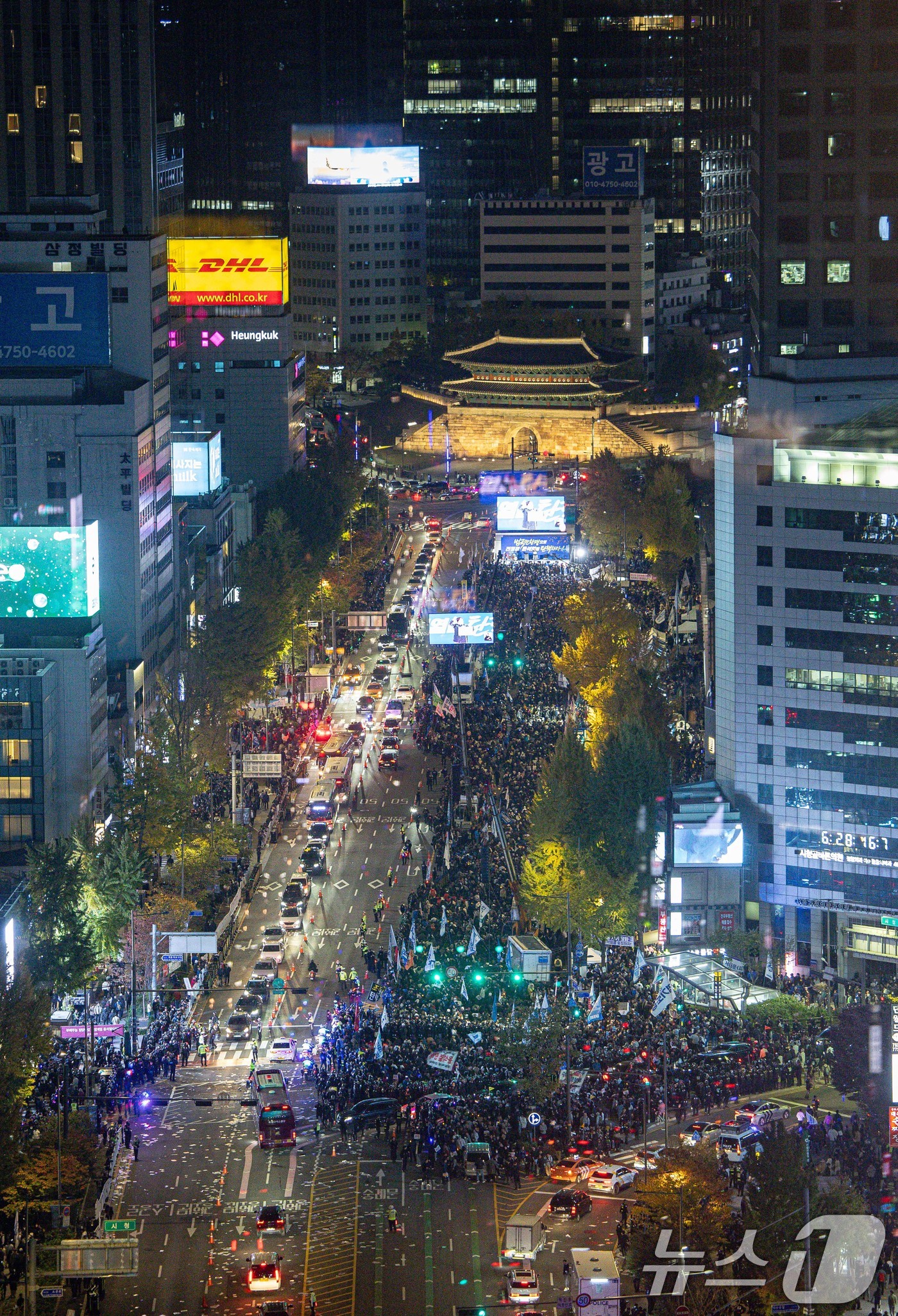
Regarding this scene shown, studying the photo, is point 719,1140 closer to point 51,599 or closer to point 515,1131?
point 515,1131

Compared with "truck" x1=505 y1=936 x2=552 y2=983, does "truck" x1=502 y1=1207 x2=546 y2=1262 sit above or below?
below

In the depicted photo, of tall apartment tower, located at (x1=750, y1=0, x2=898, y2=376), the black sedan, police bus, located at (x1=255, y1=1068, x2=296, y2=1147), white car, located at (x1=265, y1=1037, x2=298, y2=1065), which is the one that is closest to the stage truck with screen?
tall apartment tower, located at (x1=750, y1=0, x2=898, y2=376)

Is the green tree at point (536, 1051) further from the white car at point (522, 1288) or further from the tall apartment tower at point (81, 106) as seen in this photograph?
the tall apartment tower at point (81, 106)

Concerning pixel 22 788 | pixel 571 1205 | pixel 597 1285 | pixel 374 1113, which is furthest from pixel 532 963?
pixel 597 1285

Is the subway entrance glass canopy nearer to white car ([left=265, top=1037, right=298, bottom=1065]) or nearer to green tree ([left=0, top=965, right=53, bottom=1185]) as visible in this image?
white car ([left=265, top=1037, right=298, bottom=1065])

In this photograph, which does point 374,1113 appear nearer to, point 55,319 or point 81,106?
point 55,319

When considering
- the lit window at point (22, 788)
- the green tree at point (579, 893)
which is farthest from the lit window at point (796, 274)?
the lit window at point (22, 788)
